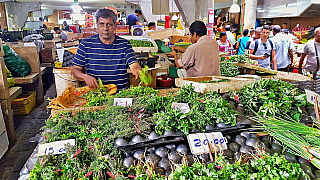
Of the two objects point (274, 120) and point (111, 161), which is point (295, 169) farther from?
point (111, 161)

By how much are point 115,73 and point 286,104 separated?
2006 millimetres

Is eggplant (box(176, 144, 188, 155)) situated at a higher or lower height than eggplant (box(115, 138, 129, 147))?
lower

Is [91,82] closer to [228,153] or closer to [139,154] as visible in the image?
[139,154]

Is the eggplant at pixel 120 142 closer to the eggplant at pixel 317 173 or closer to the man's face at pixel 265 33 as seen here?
the eggplant at pixel 317 173

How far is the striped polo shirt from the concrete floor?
2.98 feet

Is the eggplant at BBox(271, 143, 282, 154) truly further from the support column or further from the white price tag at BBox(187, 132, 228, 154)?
the support column

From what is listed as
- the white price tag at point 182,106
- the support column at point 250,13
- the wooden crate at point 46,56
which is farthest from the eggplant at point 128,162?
the support column at point 250,13

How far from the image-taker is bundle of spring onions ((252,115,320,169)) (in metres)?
1.49

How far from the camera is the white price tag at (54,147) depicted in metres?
1.55

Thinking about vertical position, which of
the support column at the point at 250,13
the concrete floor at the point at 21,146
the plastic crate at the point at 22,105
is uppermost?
the support column at the point at 250,13

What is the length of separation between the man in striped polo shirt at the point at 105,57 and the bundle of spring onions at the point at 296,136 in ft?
5.54

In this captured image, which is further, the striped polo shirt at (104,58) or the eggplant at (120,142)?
the striped polo shirt at (104,58)

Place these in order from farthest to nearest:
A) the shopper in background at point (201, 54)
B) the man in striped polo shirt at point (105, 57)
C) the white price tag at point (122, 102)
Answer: the shopper in background at point (201, 54) → the man in striped polo shirt at point (105, 57) → the white price tag at point (122, 102)

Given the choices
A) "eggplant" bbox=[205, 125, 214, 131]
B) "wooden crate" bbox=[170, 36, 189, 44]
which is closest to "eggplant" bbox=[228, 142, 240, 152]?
"eggplant" bbox=[205, 125, 214, 131]
